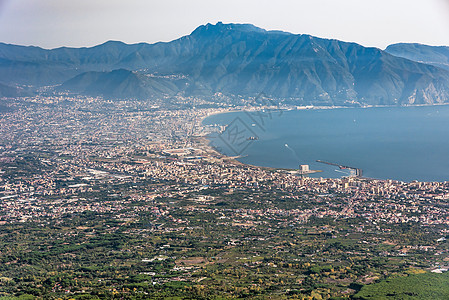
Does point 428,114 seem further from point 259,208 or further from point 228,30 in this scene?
point 228,30

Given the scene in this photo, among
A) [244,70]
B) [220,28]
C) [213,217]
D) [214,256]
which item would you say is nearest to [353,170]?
[213,217]

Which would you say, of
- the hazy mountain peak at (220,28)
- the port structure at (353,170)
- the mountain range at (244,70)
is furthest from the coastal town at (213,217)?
the hazy mountain peak at (220,28)

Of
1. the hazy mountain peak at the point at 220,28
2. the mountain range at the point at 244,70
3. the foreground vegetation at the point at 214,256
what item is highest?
the hazy mountain peak at the point at 220,28

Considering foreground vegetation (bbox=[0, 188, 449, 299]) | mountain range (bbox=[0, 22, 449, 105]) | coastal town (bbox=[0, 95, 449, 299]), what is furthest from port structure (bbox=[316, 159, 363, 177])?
mountain range (bbox=[0, 22, 449, 105])

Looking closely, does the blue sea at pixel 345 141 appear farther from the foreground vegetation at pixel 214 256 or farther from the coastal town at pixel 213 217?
the foreground vegetation at pixel 214 256

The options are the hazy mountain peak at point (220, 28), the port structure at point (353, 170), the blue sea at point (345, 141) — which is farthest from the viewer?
the hazy mountain peak at point (220, 28)

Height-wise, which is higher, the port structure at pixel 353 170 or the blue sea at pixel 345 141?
the blue sea at pixel 345 141

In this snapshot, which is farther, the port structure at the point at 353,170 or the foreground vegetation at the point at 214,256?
the port structure at the point at 353,170
